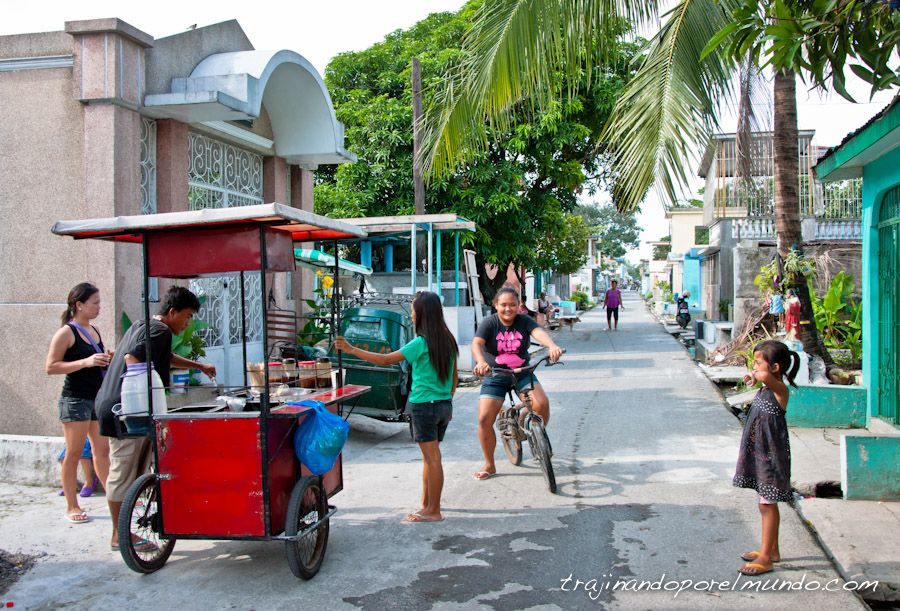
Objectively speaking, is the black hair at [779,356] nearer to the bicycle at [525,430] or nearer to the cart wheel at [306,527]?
the bicycle at [525,430]

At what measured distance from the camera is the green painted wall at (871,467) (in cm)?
581

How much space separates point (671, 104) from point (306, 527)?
4263 mm

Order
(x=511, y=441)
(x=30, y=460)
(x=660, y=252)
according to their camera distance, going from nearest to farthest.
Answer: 1. (x=30, y=460)
2. (x=511, y=441)
3. (x=660, y=252)

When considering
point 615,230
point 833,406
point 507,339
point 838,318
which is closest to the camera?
point 507,339

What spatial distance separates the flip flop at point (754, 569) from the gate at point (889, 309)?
12.9 ft

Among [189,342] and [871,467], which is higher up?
[189,342]

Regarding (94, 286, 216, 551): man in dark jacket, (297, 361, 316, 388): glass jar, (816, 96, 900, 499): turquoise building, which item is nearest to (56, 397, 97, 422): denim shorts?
(94, 286, 216, 551): man in dark jacket

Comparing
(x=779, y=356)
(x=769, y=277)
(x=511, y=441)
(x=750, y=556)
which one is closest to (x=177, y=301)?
(x=511, y=441)

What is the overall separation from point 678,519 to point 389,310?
486cm

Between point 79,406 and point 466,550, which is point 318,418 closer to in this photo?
point 466,550

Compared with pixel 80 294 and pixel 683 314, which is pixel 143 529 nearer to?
pixel 80 294

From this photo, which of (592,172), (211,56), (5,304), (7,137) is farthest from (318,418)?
(592,172)

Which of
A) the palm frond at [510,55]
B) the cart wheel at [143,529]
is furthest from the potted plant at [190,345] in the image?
the palm frond at [510,55]

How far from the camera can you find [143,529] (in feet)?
15.5
